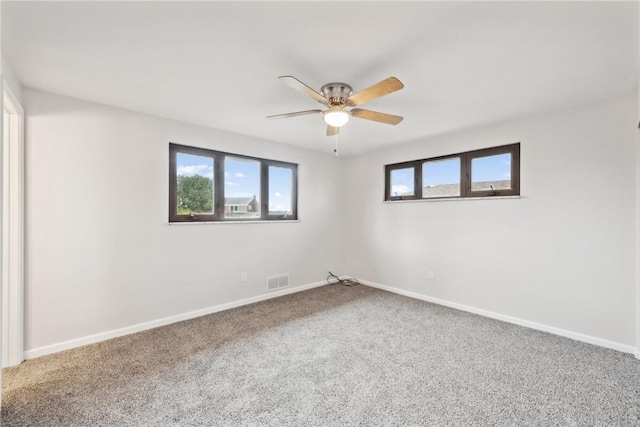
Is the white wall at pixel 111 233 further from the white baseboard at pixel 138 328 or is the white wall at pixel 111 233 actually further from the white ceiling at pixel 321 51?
the white ceiling at pixel 321 51

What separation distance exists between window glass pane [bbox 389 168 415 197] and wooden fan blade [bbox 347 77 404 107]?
2.33 m

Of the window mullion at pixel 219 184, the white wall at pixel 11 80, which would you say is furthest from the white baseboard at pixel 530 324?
the white wall at pixel 11 80

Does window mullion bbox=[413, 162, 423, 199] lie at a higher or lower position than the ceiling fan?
lower

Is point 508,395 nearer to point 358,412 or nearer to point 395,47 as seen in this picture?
point 358,412

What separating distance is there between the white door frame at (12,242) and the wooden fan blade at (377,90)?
260cm

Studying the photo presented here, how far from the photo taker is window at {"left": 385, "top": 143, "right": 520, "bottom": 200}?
3.16m

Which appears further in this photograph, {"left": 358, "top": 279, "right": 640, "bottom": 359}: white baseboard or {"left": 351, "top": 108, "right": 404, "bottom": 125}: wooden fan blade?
{"left": 358, "top": 279, "right": 640, "bottom": 359}: white baseboard

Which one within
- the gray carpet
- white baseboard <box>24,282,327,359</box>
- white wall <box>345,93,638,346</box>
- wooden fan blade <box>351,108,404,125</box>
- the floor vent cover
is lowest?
the gray carpet

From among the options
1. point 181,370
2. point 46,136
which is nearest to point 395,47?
point 181,370

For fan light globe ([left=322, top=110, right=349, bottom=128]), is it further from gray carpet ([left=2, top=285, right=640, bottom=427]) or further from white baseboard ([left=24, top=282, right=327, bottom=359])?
white baseboard ([left=24, top=282, right=327, bottom=359])

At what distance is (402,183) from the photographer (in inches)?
167

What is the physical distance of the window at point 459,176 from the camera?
3.16 m

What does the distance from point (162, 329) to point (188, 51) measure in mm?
2628

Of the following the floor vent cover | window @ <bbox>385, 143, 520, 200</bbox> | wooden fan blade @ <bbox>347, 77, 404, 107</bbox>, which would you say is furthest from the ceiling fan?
the floor vent cover
